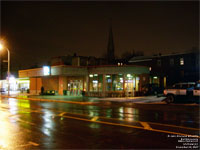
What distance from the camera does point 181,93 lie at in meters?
23.2

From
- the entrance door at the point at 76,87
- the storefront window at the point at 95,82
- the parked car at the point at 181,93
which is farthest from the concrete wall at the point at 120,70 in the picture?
the parked car at the point at 181,93

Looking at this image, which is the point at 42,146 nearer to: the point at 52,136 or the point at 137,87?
the point at 52,136

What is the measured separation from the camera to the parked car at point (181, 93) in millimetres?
22750

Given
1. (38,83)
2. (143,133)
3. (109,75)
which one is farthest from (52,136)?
(38,83)

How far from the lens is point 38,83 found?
1794 inches

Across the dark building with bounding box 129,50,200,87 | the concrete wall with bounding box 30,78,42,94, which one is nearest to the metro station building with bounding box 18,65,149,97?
the concrete wall with bounding box 30,78,42,94

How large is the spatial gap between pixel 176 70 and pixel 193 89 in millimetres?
31570

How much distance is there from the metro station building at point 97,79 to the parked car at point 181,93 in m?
7.43

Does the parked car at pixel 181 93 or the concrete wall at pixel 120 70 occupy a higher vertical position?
the concrete wall at pixel 120 70

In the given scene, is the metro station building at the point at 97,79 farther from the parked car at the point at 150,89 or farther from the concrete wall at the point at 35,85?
the concrete wall at the point at 35,85

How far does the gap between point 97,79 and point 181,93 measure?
15.3 meters

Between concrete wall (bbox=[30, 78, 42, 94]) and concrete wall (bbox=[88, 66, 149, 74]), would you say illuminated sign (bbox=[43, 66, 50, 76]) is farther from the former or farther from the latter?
concrete wall (bbox=[88, 66, 149, 74])

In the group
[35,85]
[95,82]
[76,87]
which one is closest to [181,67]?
[95,82]

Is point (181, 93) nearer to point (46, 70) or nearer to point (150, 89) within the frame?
point (150, 89)
